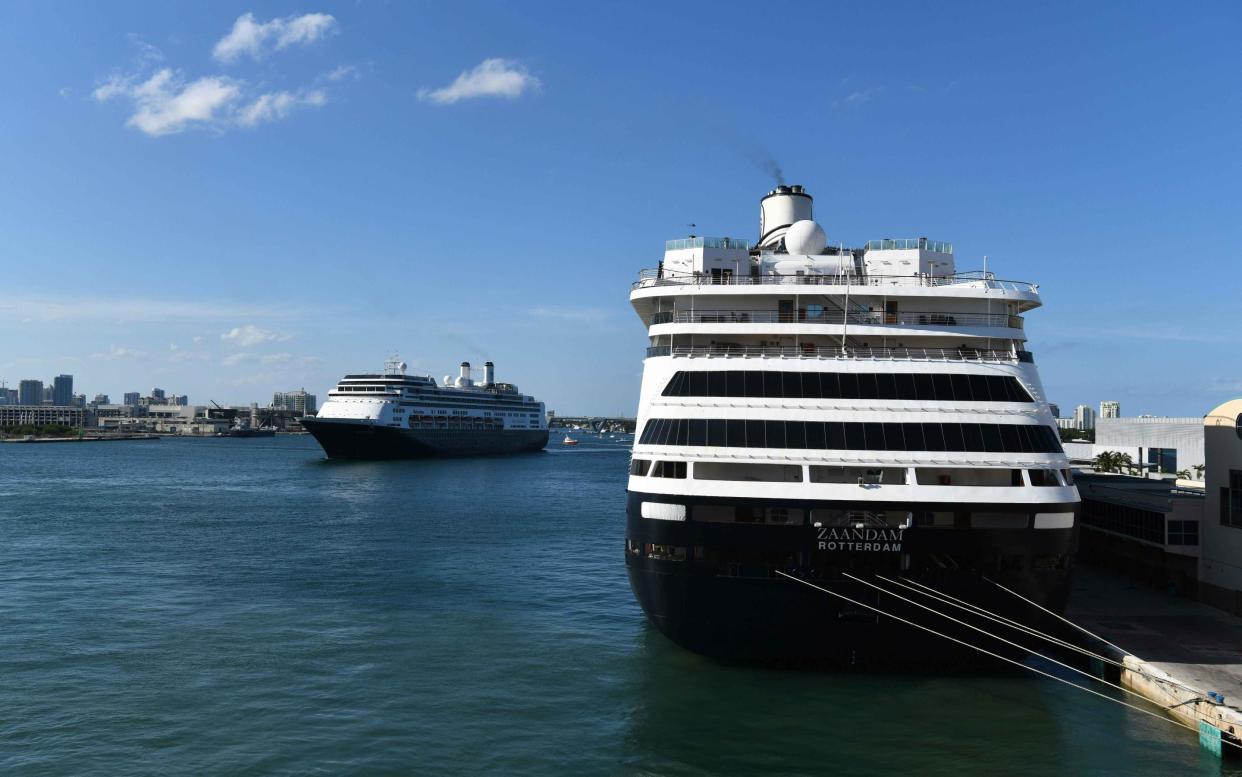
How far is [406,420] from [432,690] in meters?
101

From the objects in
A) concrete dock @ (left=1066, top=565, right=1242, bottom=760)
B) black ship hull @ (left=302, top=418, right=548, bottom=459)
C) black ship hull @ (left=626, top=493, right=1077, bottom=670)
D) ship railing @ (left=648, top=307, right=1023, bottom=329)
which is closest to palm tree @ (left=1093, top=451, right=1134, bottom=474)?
concrete dock @ (left=1066, top=565, right=1242, bottom=760)

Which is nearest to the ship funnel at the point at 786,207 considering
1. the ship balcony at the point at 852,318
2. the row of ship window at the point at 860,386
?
the ship balcony at the point at 852,318

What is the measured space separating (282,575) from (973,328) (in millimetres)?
28097

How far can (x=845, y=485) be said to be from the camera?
19.5m

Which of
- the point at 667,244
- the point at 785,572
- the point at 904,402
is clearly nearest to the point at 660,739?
the point at 785,572

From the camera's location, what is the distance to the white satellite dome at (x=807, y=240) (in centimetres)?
2927

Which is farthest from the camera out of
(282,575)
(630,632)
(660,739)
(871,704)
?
(282,575)

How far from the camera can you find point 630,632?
1029 inches

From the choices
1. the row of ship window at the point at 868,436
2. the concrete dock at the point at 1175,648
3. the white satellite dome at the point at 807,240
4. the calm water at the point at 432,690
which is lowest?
the calm water at the point at 432,690

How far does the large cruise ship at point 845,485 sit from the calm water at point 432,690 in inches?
69.9

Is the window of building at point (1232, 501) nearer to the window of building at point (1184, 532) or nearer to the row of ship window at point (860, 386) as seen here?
the window of building at point (1184, 532)

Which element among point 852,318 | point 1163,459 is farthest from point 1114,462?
point 852,318

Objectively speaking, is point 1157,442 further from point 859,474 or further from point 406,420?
point 406,420

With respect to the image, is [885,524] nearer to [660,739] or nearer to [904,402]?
[904,402]
